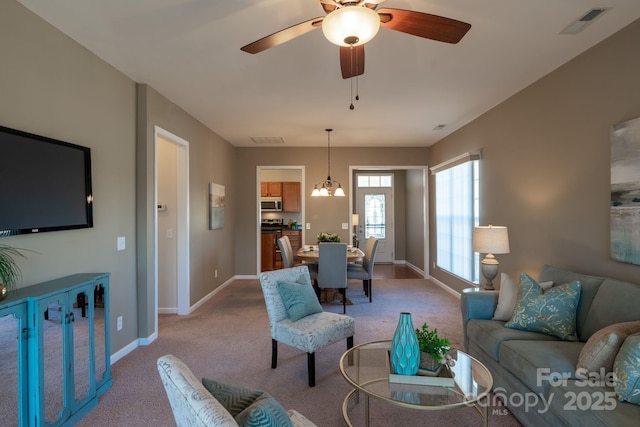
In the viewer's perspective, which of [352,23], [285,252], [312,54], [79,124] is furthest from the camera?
[285,252]

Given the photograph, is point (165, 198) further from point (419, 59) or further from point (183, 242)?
point (419, 59)

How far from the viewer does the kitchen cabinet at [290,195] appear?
909 cm

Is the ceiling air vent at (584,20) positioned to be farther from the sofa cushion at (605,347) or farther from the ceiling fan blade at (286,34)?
the sofa cushion at (605,347)

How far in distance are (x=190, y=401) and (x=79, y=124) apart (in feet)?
8.67

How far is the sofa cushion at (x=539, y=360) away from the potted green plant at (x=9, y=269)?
116 inches

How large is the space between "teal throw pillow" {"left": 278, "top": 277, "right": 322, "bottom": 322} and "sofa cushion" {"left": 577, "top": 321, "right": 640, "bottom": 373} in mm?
1905

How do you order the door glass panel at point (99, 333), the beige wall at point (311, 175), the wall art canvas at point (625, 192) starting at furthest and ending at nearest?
the beige wall at point (311, 175), the door glass panel at point (99, 333), the wall art canvas at point (625, 192)

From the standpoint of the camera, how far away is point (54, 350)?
2084 millimetres

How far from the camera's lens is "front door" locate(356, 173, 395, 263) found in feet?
30.2

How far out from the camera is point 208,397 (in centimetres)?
102

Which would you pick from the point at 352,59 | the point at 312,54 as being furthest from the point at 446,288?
the point at 352,59

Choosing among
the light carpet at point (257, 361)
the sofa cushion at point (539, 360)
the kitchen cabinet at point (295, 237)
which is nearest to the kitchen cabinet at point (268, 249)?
the kitchen cabinet at point (295, 237)

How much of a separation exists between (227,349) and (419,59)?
128 inches

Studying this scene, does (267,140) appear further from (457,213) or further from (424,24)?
(424,24)
